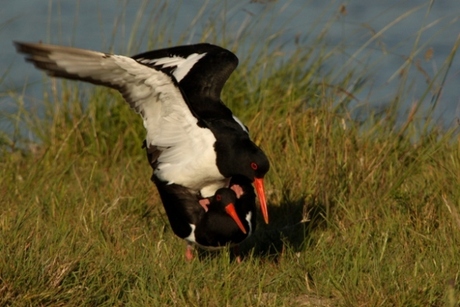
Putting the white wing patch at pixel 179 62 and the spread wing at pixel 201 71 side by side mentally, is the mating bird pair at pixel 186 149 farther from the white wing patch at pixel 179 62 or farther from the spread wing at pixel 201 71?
the white wing patch at pixel 179 62

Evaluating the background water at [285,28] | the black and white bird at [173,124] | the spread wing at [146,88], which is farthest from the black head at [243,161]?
the background water at [285,28]

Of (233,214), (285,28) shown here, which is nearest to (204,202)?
(233,214)

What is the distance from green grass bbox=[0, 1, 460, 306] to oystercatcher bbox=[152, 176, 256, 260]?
139mm

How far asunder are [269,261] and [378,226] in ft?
2.14

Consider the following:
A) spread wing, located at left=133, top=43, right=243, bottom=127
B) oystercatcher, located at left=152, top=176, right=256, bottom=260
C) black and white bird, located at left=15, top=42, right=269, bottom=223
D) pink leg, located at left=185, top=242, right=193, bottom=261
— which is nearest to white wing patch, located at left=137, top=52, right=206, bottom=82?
spread wing, located at left=133, top=43, right=243, bottom=127

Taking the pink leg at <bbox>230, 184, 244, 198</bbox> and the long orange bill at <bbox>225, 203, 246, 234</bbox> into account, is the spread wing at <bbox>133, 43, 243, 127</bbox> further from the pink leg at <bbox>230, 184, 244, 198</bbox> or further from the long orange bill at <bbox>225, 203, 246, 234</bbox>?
the long orange bill at <bbox>225, 203, 246, 234</bbox>

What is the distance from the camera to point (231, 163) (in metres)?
5.46

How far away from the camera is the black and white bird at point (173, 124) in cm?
536

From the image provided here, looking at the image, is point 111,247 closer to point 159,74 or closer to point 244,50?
point 159,74

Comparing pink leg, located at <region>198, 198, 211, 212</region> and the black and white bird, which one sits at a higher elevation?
the black and white bird

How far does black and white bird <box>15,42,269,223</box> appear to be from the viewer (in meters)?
5.36

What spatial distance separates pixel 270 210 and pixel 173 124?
0.90 metres

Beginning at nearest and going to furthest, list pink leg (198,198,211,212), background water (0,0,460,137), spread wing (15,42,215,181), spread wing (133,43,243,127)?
spread wing (15,42,215,181) → pink leg (198,198,211,212) → spread wing (133,43,243,127) → background water (0,0,460,137)

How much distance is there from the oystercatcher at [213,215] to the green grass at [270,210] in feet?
0.46
